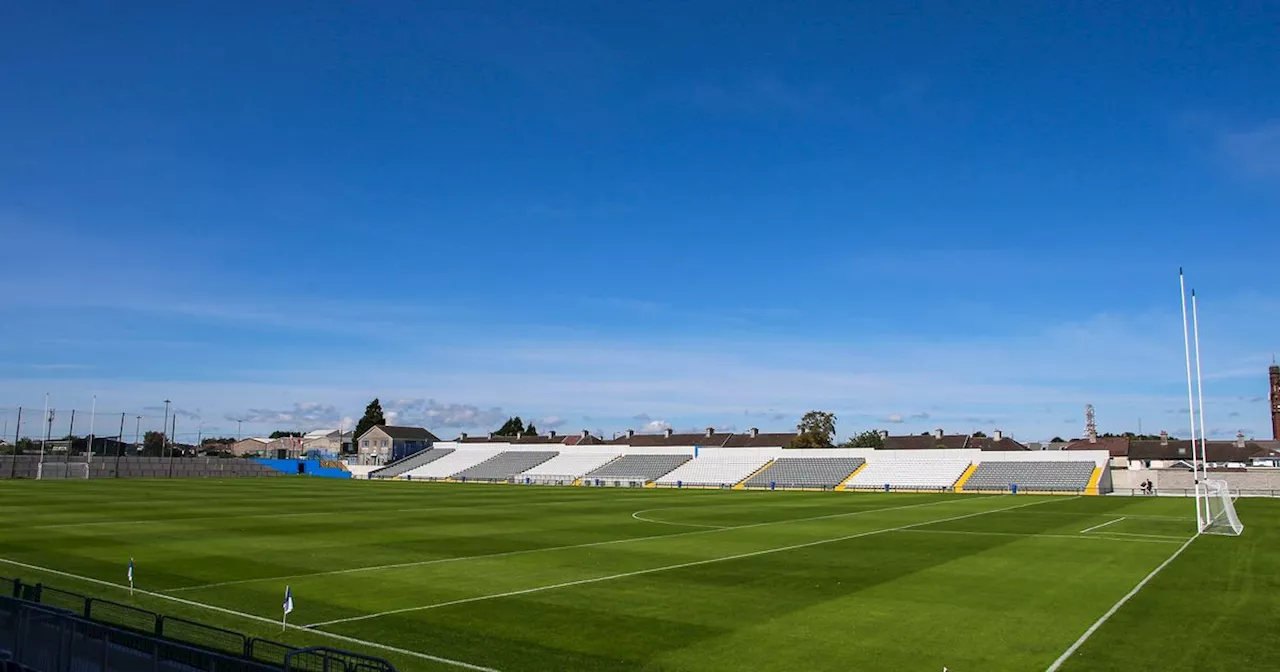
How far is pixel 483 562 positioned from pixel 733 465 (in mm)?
81039

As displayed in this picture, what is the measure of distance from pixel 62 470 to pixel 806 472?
3358 inches

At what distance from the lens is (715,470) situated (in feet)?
341

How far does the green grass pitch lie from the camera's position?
15.6 metres

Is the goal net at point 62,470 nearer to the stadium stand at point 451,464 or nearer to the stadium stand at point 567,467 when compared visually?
the stadium stand at point 451,464

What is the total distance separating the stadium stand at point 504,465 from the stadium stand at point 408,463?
10836 mm

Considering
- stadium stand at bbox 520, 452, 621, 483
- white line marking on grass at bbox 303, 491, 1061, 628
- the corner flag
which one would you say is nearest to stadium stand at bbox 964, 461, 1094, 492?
stadium stand at bbox 520, 452, 621, 483

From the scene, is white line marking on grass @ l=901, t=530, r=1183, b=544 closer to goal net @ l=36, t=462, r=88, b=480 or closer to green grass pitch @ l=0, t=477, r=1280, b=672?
green grass pitch @ l=0, t=477, r=1280, b=672

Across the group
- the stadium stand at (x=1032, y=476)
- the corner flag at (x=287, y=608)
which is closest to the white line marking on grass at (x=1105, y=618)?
the corner flag at (x=287, y=608)

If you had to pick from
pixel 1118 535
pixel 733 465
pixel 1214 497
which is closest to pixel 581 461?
pixel 733 465

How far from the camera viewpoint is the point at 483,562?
88.1 ft

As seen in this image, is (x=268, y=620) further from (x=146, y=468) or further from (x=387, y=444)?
(x=387, y=444)

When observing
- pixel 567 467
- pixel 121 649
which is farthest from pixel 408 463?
pixel 121 649

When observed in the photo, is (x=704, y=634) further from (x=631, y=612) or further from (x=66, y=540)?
(x=66, y=540)

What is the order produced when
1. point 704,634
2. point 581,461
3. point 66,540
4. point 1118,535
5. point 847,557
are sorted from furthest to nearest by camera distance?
point 581,461
point 1118,535
point 66,540
point 847,557
point 704,634
